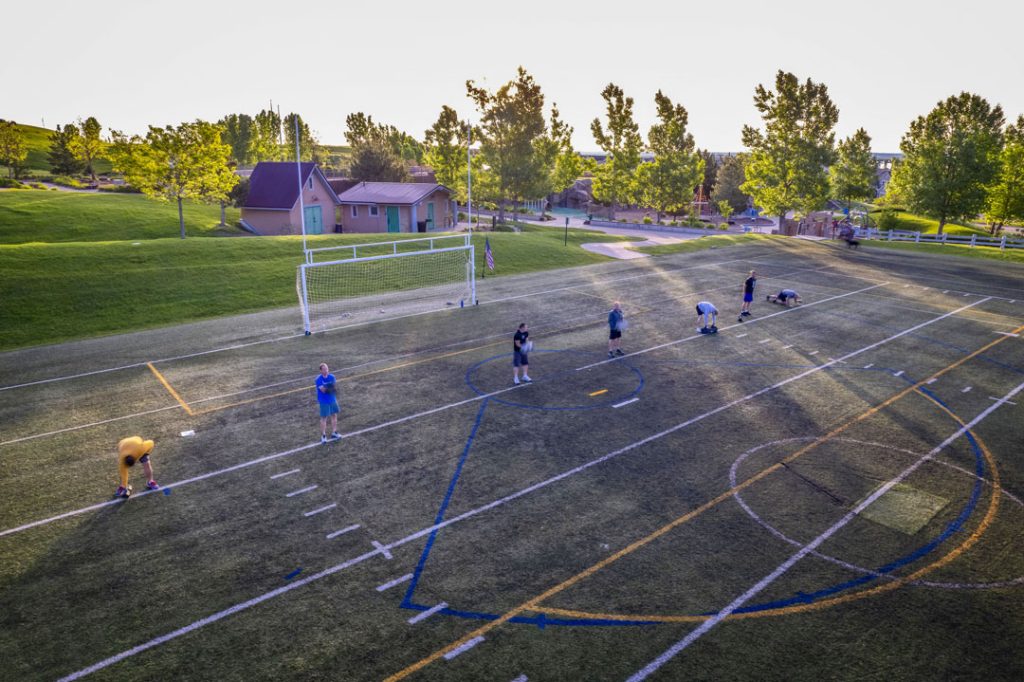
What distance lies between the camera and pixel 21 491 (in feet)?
41.8

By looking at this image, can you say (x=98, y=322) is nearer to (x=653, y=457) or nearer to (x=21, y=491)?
(x=21, y=491)

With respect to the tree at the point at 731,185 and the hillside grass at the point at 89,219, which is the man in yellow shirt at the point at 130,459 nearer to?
the hillside grass at the point at 89,219

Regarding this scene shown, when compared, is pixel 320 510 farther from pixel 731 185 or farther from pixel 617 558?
pixel 731 185

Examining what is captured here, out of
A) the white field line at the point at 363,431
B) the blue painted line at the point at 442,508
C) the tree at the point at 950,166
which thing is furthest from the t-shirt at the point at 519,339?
the tree at the point at 950,166

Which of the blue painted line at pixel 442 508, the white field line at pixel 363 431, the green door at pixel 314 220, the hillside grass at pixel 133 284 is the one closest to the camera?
the blue painted line at pixel 442 508

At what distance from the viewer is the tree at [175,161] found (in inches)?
1853

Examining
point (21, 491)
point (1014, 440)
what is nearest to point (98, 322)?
point (21, 491)

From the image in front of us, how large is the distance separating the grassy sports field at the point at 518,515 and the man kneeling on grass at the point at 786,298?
7072 millimetres

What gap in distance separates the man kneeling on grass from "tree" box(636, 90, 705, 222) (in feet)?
142

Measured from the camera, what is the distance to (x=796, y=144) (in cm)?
6000

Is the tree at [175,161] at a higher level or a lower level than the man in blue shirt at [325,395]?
higher

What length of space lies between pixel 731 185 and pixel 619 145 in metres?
29.0

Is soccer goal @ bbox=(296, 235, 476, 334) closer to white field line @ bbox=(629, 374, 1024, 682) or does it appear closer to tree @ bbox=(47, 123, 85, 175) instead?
white field line @ bbox=(629, 374, 1024, 682)

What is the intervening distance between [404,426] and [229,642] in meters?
7.79
